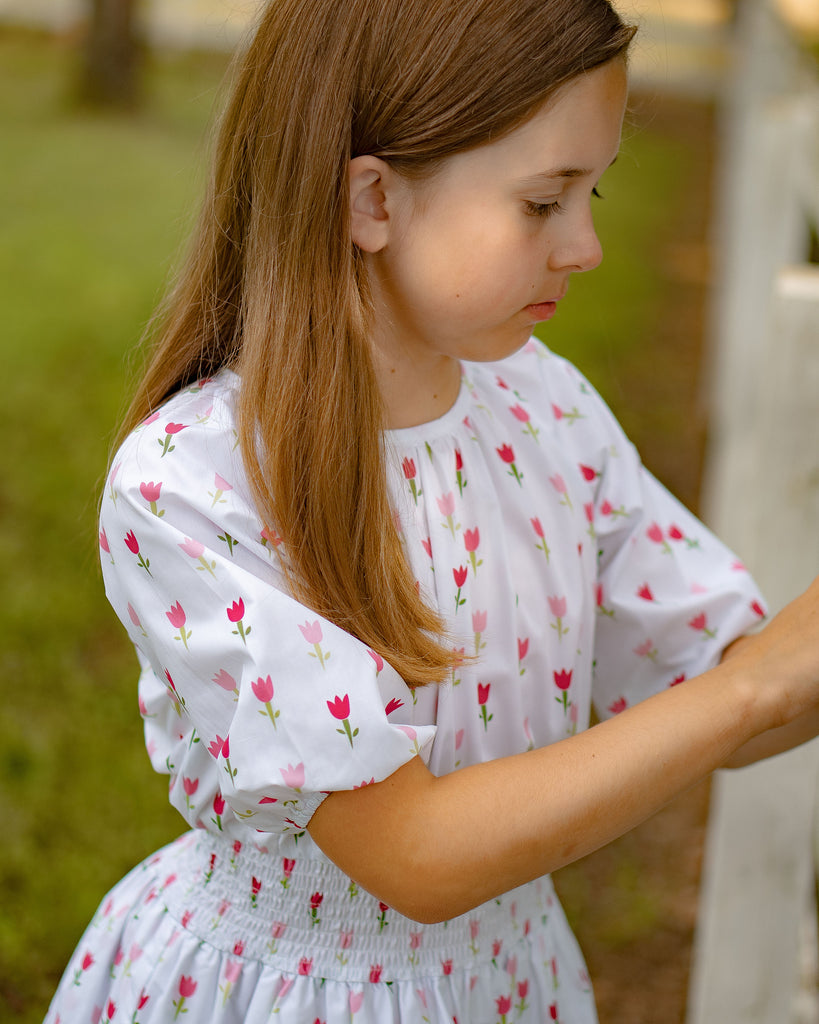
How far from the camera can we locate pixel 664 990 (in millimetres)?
2879

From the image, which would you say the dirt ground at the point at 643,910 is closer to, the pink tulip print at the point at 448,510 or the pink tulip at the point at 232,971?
the pink tulip print at the point at 448,510

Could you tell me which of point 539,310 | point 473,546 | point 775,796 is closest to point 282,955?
point 473,546

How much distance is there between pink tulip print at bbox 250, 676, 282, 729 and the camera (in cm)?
121

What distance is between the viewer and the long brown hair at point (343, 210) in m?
1.26

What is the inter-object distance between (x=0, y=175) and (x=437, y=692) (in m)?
9.02

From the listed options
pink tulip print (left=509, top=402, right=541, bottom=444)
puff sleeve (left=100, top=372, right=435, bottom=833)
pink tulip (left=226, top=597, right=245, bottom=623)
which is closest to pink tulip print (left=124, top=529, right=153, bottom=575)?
puff sleeve (left=100, top=372, right=435, bottom=833)

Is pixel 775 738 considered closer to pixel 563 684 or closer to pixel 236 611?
pixel 563 684

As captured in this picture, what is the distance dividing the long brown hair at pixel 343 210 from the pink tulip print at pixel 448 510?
0.42ft

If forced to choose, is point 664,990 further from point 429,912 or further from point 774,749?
point 429,912

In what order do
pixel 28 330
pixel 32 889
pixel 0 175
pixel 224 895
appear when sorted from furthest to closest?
pixel 0 175
pixel 28 330
pixel 32 889
pixel 224 895

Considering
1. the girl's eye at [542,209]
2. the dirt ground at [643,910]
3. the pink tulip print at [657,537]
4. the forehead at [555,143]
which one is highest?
the forehead at [555,143]

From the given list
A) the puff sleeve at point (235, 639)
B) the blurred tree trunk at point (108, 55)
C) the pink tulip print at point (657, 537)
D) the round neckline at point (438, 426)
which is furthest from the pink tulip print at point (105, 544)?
the blurred tree trunk at point (108, 55)

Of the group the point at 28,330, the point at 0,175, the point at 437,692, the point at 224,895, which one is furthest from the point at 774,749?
the point at 0,175

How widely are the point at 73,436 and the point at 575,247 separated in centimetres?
415
